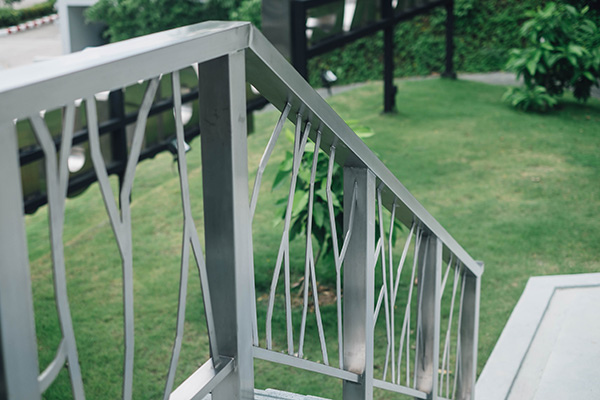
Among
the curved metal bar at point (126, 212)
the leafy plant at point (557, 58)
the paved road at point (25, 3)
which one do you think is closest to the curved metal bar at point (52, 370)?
the curved metal bar at point (126, 212)

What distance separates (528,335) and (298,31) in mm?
4916

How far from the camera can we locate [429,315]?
8.20 feet

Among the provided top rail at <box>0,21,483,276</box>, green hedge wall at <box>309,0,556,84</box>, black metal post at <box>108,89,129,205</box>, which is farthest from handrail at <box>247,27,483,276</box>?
green hedge wall at <box>309,0,556,84</box>

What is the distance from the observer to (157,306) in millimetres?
5645

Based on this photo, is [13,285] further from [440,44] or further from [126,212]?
[440,44]

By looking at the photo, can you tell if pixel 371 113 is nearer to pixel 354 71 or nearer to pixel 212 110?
pixel 354 71

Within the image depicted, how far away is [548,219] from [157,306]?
3.88 metres

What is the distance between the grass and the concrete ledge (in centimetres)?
38

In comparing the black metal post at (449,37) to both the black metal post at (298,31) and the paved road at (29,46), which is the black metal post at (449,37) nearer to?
the black metal post at (298,31)

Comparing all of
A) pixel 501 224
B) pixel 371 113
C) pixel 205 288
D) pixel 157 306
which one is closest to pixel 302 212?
pixel 157 306

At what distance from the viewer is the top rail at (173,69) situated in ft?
2.57

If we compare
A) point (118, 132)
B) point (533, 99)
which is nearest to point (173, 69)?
point (118, 132)

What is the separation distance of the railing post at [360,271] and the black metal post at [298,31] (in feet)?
21.1

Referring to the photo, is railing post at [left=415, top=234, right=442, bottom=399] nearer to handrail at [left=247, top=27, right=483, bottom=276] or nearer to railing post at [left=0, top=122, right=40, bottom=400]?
handrail at [left=247, top=27, right=483, bottom=276]
